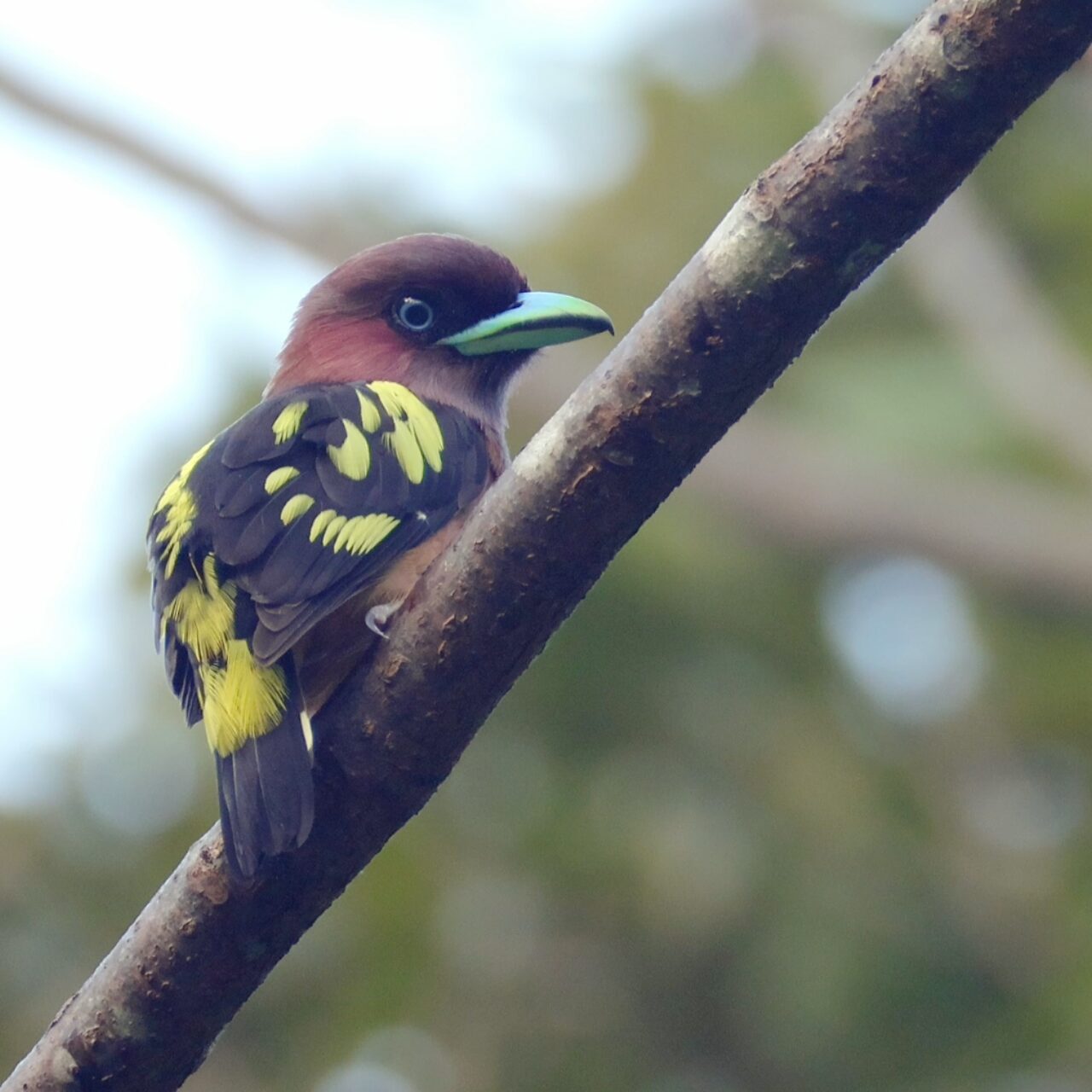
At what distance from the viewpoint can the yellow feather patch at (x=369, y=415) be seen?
383 centimetres

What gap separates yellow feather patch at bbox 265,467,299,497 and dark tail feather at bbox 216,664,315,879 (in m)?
0.58

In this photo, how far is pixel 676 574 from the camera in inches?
328

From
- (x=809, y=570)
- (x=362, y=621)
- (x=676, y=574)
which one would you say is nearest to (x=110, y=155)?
(x=676, y=574)

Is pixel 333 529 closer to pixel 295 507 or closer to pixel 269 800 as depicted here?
pixel 295 507

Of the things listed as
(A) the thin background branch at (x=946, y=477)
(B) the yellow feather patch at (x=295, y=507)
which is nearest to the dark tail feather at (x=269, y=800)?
(B) the yellow feather patch at (x=295, y=507)

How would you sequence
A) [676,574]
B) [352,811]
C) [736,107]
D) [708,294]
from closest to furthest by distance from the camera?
[708,294], [352,811], [676,574], [736,107]

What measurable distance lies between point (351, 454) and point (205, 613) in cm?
48

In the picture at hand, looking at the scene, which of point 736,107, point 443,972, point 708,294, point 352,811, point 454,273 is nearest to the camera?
point 708,294

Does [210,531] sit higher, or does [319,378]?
[319,378]

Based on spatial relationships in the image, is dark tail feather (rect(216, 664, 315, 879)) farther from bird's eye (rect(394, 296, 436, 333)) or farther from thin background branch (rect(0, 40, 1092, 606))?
thin background branch (rect(0, 40, 1092, 606))

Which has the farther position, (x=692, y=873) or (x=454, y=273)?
(x=692, y=873)

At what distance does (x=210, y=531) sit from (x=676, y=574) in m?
4.96

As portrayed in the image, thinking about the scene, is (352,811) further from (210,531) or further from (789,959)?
(789,959)

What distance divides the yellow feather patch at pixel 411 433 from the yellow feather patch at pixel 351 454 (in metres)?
0.07
